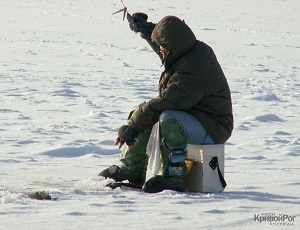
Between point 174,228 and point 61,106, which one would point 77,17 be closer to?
point 61,106

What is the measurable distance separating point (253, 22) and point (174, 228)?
84.3 ft

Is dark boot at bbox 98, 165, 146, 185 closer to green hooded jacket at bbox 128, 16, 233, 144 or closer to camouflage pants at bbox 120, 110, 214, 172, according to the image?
camouflage pants at bbox 120, 110, 214, 172

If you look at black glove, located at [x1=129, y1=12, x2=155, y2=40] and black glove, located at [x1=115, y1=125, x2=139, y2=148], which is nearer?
black glove, located at [x1=115, y1=125, x2=139, y2=148]

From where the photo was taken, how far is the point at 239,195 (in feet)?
16.5

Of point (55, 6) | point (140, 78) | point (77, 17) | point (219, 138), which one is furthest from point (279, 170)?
point (55, 6)

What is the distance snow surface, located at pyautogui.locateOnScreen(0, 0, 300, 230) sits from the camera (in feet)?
13.6

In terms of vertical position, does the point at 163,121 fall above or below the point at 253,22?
above

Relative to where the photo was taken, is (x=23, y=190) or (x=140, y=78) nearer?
(x=23, y=190)

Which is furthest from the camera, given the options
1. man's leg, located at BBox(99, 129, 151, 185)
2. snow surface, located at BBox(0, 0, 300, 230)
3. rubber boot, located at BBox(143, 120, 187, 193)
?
man's leg, located at BBox(99, 129, 151, 185)

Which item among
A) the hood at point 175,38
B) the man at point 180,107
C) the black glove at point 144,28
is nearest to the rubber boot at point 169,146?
the man at point 180,107

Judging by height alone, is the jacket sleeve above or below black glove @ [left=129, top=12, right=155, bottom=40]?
below

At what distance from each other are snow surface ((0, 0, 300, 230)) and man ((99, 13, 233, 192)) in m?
0.33

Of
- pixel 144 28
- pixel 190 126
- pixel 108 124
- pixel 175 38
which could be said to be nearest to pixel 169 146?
pixel 190 126

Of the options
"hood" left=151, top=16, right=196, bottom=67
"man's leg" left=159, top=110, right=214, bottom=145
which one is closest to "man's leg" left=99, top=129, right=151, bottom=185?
"man's leg" left=159, top=110, right=214, bottom=145
